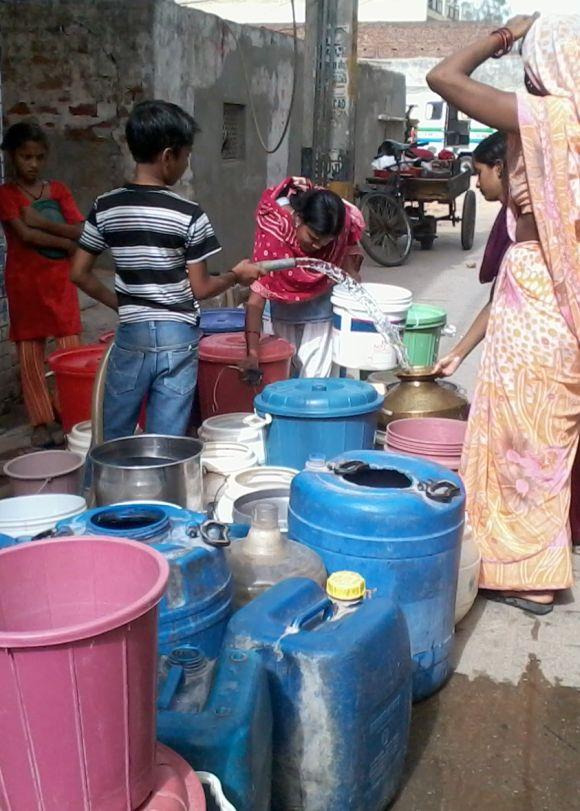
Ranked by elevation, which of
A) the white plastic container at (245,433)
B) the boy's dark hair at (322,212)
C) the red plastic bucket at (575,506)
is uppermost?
the boy's dark hair at (322,212)

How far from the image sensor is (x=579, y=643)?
9.72ft

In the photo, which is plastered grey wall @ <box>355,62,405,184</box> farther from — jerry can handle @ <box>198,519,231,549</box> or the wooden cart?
jerry can handle @ <box>198,519,231,549</box>

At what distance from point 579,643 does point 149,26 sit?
574 centimetres

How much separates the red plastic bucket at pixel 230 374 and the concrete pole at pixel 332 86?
300 centimetres

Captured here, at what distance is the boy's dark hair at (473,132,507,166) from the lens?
337cm

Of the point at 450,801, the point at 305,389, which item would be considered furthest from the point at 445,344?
the point at 450,801

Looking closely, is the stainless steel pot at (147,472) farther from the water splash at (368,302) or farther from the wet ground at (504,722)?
the water splash at (368,302)

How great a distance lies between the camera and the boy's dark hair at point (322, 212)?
3.82 m

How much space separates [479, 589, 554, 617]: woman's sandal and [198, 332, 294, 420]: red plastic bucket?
131cm

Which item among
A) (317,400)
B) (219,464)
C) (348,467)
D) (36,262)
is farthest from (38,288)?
(348,467)

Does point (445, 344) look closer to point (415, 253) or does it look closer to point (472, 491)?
point (472, 491)

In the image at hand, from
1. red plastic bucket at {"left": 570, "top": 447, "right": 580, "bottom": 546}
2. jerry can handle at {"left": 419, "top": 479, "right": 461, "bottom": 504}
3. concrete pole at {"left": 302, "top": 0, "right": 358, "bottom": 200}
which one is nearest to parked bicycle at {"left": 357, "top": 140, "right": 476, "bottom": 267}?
concrete pole at {"left": 302, "top": 0, "right": 358, "bottom": 200}

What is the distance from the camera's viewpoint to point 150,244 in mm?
2957

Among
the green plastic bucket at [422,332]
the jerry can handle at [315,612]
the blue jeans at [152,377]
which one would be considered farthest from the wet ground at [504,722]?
the green plastic bucket at [422,332]
